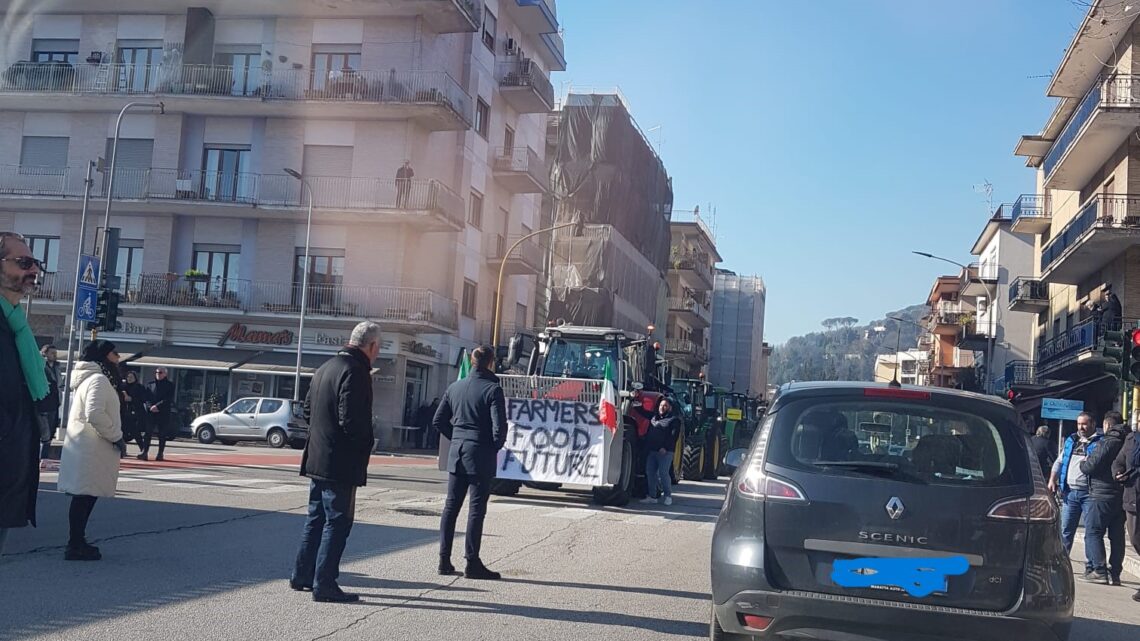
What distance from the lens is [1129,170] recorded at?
31.2 meters

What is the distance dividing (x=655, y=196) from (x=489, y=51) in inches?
818

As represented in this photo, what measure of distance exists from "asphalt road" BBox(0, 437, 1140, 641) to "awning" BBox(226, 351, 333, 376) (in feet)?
70.6

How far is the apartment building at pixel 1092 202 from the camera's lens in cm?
3023

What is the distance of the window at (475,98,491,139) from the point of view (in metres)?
41.4

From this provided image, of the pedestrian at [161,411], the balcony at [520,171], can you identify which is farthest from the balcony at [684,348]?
the pedestrian at [161,411]

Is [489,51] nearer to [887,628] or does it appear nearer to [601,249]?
[601,249]

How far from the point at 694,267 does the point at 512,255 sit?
114 ft

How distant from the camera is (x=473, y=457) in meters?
8.28

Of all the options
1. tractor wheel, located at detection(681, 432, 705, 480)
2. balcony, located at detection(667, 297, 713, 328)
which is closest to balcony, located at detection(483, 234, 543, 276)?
tractor wheel, located at detection(681, 432, 705, 480)

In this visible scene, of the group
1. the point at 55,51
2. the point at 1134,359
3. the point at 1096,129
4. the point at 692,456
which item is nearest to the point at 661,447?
the point at 1134,359

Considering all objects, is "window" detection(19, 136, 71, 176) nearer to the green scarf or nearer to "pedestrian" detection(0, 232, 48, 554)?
"pedestrian" detection(0, 232, 48, 554)

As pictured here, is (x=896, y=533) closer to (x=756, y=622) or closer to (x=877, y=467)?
(x=877, y=467)

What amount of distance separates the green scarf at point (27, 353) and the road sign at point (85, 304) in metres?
19.0

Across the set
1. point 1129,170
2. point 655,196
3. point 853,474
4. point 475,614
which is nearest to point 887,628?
point 853,474
